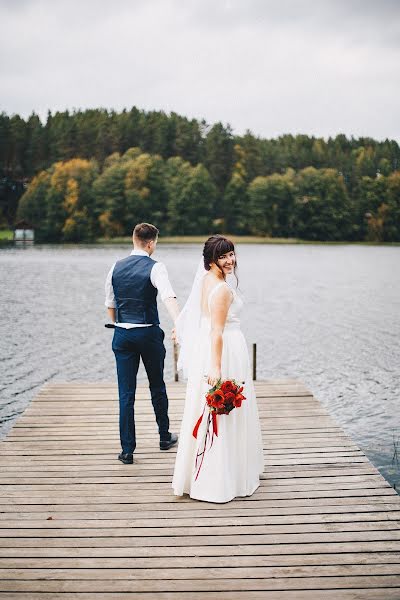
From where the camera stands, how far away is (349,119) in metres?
130

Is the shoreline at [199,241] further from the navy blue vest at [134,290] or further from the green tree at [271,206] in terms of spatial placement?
the navy blue vest at [134,290]

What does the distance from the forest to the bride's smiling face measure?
264 feet

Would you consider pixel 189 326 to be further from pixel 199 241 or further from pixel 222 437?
pixel 199 241

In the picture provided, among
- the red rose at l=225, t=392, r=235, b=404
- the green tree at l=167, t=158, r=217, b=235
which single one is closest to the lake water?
the red rose at l=225, t=392, r=235, b=404

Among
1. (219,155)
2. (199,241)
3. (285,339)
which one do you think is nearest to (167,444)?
(285,339)

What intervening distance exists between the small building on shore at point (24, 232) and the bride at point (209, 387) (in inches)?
3297

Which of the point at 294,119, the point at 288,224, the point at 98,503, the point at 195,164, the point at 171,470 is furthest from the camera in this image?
the point at 294,119

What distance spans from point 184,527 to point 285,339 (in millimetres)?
14928

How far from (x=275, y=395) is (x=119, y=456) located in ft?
10.1

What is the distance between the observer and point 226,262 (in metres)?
4.43

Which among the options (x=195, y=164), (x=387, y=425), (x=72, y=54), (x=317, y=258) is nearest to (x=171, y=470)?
(x=387, y=425)

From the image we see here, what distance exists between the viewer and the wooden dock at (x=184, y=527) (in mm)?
3453

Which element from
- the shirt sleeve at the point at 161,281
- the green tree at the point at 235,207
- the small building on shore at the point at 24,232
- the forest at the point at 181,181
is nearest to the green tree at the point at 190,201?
the forest at the point at 181,181

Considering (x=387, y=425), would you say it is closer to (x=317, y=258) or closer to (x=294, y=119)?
(x=317, y=258)
